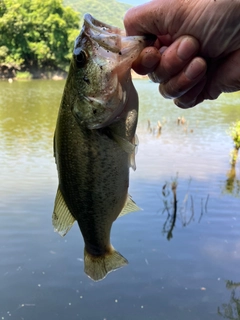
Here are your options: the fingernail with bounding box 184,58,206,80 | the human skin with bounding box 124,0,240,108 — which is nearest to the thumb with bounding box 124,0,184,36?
the human skin with bounding box 124,0,240,108

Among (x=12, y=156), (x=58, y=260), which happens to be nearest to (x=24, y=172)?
(x=12, y=156)

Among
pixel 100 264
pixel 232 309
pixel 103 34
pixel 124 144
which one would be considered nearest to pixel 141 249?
pixel 232 309

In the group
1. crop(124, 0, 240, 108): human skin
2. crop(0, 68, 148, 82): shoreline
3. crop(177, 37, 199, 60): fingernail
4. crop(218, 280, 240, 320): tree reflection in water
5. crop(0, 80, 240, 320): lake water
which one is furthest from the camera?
crop(0, 68, 148, 82): shoreline

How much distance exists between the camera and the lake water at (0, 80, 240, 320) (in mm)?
6199

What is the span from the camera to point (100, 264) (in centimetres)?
270

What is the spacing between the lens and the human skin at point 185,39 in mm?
2002

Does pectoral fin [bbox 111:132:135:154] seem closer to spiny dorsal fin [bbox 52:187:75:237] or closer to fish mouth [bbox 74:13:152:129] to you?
fish mouth [bbox 74:13:152:129]

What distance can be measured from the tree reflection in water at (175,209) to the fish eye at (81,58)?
6625 millimetres

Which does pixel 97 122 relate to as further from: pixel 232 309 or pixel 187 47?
pixel 232 309

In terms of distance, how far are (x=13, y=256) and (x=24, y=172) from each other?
204 inches

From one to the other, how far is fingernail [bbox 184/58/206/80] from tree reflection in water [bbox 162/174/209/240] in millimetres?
6459

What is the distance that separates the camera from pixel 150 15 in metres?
2.12

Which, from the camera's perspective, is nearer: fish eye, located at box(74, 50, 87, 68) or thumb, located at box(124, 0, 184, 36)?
thumb, located at box(124, 0, 184, 36)

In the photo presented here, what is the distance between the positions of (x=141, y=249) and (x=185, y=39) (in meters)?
6.17
